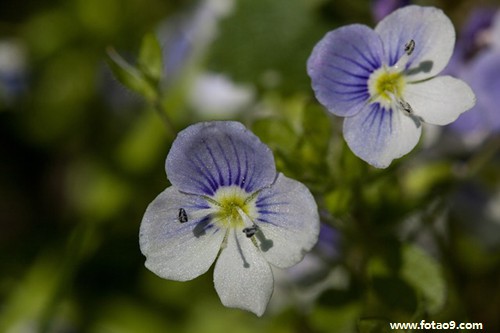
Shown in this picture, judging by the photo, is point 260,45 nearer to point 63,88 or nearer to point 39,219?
point 63,88

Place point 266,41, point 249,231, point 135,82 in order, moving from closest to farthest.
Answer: point 249,231
point 135,82
point 266,41

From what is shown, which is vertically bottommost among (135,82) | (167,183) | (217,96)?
(167,183)

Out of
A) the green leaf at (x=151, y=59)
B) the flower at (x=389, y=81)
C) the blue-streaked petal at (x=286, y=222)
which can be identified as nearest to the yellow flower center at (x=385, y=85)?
the flower at (x=389, y=81)

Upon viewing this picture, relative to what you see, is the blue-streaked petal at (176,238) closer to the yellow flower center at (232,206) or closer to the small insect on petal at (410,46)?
the yellow flower center at (232,206)

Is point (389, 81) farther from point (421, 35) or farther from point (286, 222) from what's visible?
point (286, 222)

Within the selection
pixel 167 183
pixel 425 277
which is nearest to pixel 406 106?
pixel 425 277

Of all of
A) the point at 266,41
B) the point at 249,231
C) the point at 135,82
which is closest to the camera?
the point at 249,231
